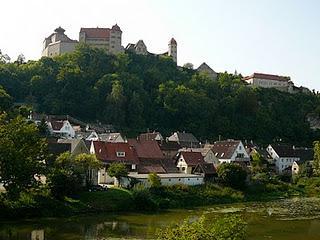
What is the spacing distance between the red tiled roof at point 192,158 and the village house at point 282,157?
877 inches

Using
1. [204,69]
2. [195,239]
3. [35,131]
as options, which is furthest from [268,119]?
[195,239]

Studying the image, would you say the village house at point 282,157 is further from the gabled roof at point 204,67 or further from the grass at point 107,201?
the gabled roof at point 204,67

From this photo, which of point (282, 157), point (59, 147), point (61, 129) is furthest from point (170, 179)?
point (61, 129)

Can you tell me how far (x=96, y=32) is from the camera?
12925 centimetres

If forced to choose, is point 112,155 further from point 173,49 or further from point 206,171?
point 173,49

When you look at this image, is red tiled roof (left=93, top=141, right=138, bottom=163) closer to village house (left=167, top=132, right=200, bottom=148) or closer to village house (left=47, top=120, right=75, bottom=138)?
village house (left=167, top=132, right=200, bottom=148)

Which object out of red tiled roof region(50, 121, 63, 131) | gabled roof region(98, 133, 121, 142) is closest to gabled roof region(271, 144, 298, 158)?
gabled roof region(98, 133, 121, 142)

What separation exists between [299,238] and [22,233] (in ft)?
60.7

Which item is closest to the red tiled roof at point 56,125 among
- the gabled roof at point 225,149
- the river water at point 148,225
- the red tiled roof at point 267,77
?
the gabled roof at point 225,149

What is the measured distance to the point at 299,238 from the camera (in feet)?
111

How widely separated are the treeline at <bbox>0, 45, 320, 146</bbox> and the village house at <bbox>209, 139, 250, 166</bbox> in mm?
24021

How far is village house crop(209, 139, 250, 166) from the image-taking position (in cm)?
7000

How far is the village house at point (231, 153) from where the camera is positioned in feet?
230

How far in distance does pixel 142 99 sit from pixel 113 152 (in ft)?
166
